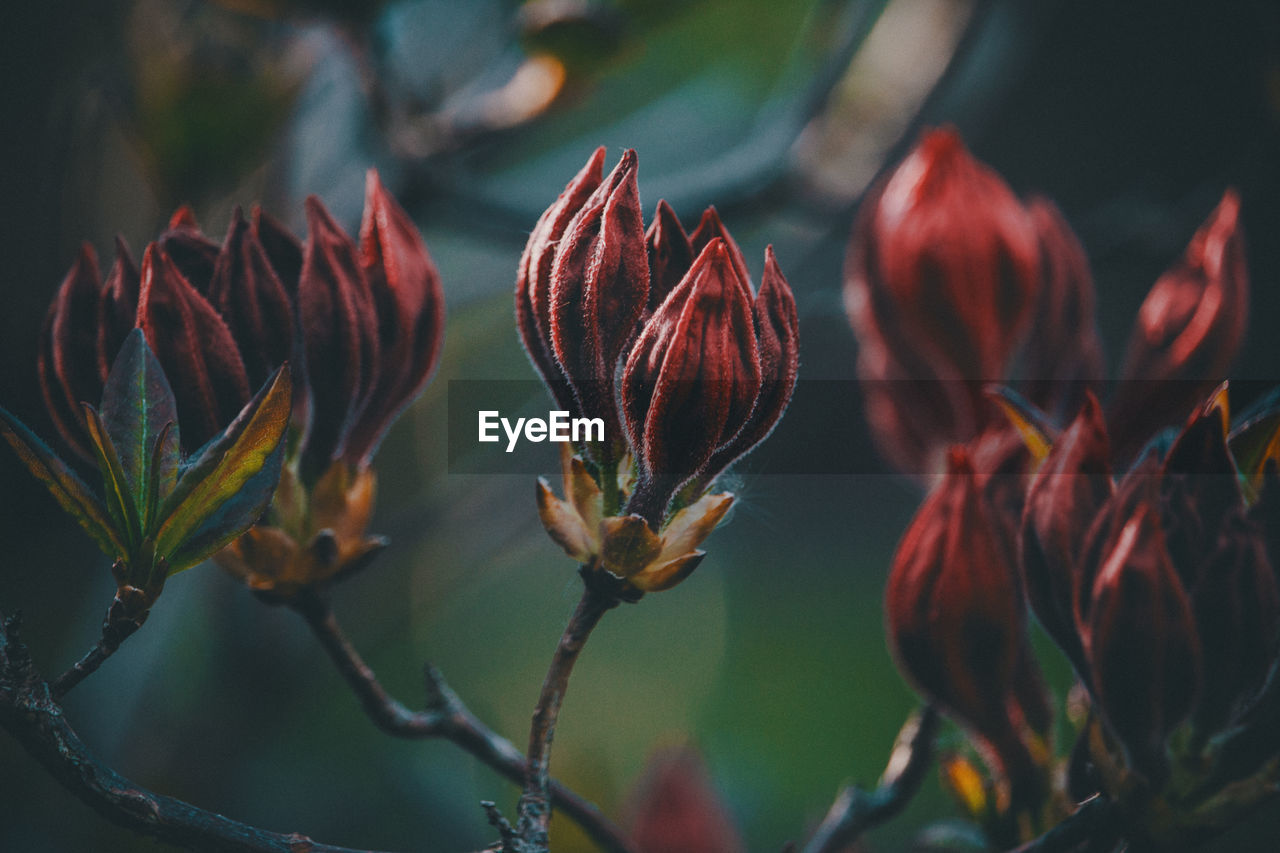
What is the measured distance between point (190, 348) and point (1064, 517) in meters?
0.22

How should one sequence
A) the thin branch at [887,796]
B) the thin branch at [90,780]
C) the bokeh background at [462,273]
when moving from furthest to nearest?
the bokeh background at [462,273] → the thin branch at [887,796] → the thin branch at [90,780]

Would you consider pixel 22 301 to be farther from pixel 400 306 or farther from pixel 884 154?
pixel 884 154

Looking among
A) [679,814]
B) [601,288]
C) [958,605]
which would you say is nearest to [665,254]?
[601,288]

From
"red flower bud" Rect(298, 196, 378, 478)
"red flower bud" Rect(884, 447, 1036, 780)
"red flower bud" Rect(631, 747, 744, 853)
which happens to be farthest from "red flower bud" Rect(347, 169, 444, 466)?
"red flower bud" Rect(631, 747, 744, 853)

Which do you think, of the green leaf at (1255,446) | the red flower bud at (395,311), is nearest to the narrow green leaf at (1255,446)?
the green leaf at (1255,446)

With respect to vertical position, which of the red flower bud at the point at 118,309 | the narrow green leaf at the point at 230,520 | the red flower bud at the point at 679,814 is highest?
the red flower bud at the point at 118,309

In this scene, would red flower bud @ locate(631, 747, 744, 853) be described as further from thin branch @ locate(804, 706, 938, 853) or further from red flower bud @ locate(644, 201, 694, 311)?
red flower bud @ locate(644, 201, 694, 311)

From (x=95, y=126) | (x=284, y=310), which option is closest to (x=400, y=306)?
(x=284, y=310)

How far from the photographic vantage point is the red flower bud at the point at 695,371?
0.63 ft

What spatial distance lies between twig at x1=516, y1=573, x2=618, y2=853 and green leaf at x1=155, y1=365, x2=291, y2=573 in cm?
7

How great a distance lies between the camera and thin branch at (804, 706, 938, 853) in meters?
0.29

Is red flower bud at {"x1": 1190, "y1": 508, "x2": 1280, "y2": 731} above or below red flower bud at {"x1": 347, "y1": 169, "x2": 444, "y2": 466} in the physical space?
below

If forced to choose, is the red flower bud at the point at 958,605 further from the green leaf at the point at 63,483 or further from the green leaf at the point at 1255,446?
the green leaf at the point at 63,483

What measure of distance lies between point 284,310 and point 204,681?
1.27 feet
